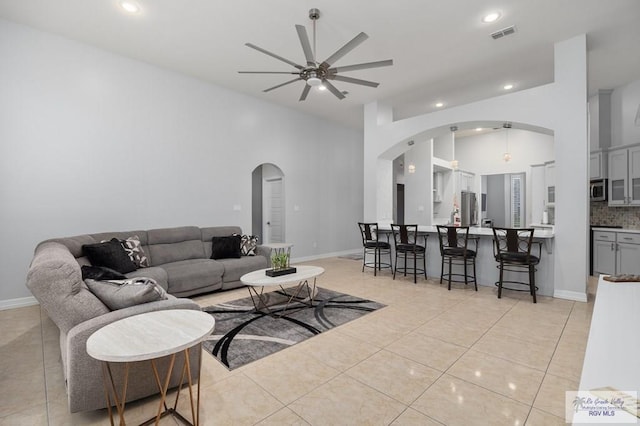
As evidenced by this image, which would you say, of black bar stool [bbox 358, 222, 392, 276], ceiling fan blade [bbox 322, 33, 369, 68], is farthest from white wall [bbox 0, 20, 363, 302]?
ceiling fan blade [bbox 322, 33, 369, 68]

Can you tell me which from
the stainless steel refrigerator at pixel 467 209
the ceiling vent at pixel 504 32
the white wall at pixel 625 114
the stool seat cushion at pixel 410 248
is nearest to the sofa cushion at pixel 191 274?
the stool seat cushion at pixel 410 248

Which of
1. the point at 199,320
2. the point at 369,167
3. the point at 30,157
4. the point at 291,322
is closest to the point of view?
the point at 199,320

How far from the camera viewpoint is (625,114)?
554cm

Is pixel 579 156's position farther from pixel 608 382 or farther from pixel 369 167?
pixel 608 382

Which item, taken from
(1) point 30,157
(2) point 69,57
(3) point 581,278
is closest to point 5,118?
(1) point 30,157

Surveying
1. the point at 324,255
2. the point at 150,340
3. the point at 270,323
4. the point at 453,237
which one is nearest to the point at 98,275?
the point at 150,340

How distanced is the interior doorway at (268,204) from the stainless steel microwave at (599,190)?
20.1 feet

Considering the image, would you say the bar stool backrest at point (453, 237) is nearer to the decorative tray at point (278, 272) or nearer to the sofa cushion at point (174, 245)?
the decorative tray at point (278, 272)

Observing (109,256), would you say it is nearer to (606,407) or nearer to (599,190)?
(606,407)

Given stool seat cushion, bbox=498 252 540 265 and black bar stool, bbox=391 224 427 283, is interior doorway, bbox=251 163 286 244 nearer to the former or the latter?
black bar stool, bbox=391 224 427 283

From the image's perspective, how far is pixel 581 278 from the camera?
13.4 feet

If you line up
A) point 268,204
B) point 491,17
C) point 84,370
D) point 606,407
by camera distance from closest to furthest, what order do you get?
point 606,407 < point 84,370 < point 491,17 < point 268,204

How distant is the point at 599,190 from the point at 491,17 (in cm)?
419

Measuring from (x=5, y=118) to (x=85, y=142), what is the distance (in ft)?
2.71
